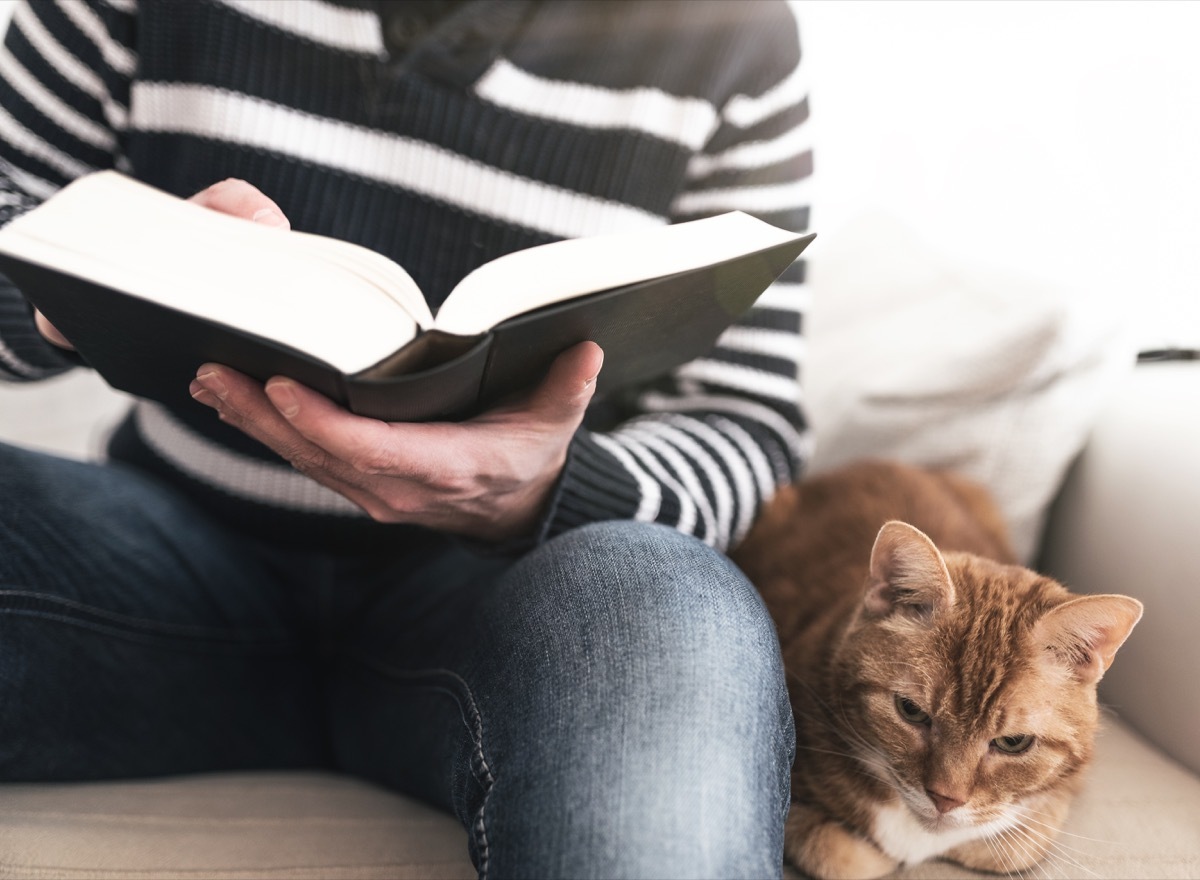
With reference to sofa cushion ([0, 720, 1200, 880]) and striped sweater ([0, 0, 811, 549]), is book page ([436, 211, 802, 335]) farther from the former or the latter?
A: sofa cushion ([0, 720, 1200, 880])

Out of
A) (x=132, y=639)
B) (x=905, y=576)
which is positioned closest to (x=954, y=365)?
(x=905, y=576)

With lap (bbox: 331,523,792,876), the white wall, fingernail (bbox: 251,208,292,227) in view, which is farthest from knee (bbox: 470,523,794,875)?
the white wall

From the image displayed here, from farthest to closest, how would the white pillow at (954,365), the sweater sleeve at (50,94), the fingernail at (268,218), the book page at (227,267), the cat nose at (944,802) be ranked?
the white pillow at (954,365) → the sweater sleeve at (50,94) → the cat nose at (944,802) → the fingernail at (268,218) → the book page at (227,267)

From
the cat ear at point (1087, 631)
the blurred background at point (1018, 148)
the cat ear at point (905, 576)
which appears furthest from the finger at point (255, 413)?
the blurred background at point (1018, 148)

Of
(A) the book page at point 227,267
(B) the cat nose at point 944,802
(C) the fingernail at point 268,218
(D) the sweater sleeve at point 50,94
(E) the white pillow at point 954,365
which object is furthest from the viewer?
(E) the white pillow at point 954,365

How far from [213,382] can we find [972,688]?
0.66 m

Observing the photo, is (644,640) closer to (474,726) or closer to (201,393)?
(474,726)

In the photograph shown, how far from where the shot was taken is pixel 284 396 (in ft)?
1.93

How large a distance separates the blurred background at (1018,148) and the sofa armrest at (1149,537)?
130 mm

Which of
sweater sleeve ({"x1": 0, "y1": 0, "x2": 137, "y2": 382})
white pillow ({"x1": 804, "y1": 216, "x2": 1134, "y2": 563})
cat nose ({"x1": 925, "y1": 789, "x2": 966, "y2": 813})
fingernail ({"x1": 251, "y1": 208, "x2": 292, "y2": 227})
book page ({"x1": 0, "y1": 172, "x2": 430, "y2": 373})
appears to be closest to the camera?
book page ({"x1": 0, "y1": 172, "x2": 430, "y2": 373})

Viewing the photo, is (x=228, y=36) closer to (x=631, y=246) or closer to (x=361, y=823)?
(x=631, y=246)

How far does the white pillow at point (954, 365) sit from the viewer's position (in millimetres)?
1053

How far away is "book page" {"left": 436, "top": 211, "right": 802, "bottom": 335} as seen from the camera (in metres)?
0.57

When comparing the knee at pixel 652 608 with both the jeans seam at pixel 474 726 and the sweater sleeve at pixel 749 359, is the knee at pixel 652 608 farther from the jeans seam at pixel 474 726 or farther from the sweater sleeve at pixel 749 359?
the sweater sleeve at pixel 749 359
